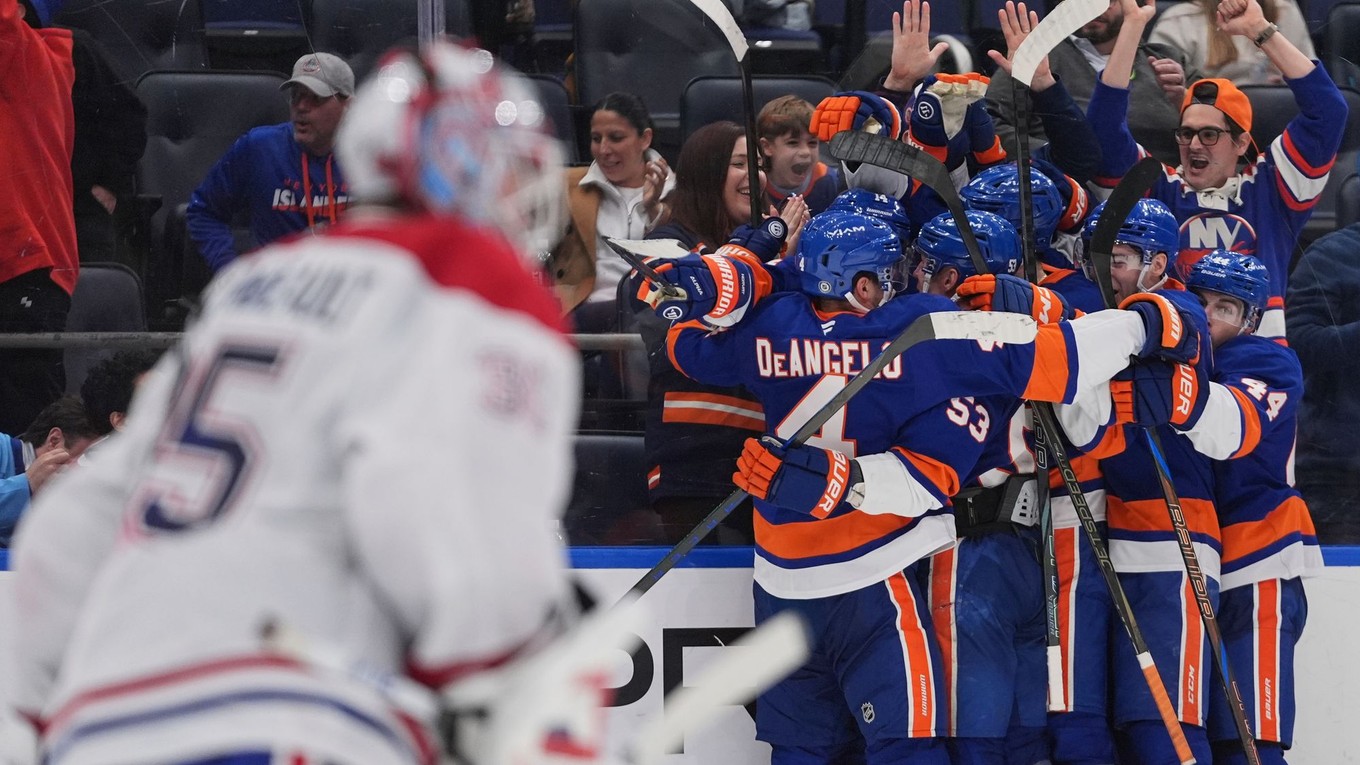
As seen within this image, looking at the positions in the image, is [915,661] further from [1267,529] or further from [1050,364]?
[1267,529]

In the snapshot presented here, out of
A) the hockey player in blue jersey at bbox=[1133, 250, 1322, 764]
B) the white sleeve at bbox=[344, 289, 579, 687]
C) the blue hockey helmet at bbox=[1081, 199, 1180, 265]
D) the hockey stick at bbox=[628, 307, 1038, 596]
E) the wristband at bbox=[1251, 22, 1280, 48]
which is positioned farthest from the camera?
the wristband at bbox=[1251, 22, 1280, 48]

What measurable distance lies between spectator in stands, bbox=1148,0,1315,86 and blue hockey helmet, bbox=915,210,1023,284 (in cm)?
66

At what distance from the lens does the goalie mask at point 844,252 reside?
305 centimetres

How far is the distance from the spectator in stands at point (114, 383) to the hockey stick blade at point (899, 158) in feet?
4.66

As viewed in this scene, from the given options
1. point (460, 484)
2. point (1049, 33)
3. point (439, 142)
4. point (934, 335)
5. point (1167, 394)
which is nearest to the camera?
point (460, 484)

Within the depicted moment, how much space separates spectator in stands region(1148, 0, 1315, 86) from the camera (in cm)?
350

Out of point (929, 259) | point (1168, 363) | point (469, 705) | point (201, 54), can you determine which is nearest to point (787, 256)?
point (929, 259)

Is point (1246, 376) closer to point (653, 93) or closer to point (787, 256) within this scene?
point (787, 256)

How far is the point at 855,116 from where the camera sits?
3371 millimetres

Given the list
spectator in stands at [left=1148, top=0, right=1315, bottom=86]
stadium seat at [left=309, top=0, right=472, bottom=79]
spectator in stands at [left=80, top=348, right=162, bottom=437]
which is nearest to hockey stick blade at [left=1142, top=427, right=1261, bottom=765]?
spectator in stands at [left=1148, top=0, right=1315, bottom=86]

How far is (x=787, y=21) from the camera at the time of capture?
352 centimetres

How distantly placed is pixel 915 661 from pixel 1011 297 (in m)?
0.70

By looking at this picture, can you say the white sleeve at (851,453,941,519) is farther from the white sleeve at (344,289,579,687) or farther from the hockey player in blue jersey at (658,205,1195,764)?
the white sleeve at (344,289,579,687)

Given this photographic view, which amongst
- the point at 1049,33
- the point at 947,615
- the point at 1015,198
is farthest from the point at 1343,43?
the point at 947,615
